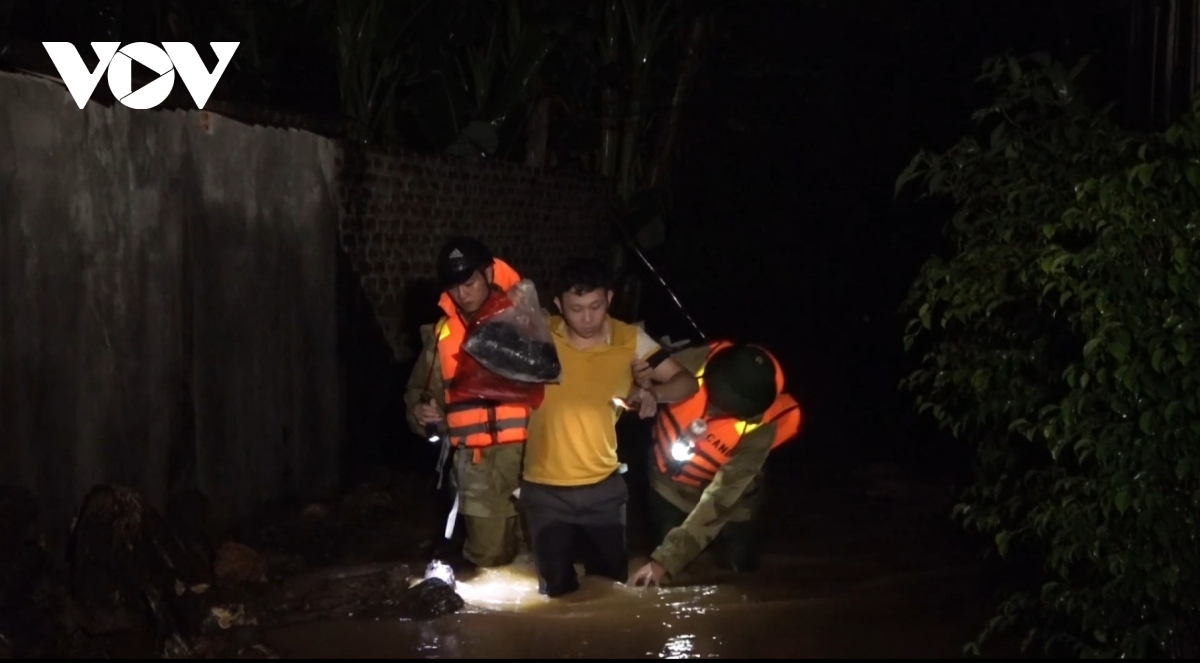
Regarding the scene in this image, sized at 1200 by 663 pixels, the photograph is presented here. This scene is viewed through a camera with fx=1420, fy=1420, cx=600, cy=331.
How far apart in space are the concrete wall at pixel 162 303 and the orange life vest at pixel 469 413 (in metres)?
1.44

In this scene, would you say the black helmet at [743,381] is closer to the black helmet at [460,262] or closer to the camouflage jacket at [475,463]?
the camouflage jacket at [475,463]

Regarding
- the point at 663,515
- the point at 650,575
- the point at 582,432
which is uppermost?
the point at 582,432

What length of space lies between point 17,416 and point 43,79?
1459 millimetres

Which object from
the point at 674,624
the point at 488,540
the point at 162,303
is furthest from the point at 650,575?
the point at 162,303

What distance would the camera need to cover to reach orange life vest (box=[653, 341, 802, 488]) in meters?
6.52

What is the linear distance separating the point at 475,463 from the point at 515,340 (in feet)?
2.73

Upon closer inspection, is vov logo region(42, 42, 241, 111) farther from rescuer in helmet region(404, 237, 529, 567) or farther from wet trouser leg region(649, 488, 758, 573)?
wet trouser leg region(649, 488, 758, 573)

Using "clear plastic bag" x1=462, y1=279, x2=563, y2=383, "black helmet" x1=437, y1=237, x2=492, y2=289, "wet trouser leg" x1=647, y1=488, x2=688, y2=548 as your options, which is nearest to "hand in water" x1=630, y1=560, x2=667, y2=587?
"wet trouser leg" x1=647, y1=488, x2=688, y2=548

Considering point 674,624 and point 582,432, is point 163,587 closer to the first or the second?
point 582,432

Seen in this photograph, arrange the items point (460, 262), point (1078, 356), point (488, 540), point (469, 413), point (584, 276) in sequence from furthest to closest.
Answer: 1. point (488, 540)
2. point (469, 413)
3. point (460, 262)
4. point (584, 276)
5. point (1078, 356)

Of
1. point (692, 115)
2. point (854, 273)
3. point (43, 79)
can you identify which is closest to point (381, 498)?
point (43, 79)

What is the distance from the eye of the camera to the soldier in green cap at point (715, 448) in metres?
6.38

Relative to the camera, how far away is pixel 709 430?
657cm

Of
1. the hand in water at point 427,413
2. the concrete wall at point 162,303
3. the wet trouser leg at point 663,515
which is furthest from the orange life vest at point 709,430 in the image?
the concrete wall at point 162,303
